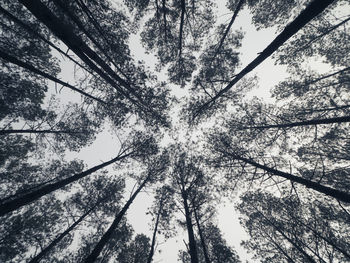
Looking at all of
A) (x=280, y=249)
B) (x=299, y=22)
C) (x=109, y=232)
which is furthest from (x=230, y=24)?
(x=280, y=249)

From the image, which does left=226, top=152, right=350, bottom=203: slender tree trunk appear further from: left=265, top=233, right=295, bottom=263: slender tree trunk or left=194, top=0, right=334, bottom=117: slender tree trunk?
left=265, top=233, right=295, bottom=263: slender tree trunk

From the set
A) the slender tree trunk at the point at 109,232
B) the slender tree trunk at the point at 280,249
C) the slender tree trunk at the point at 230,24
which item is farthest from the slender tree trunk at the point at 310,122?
the slender tree trunk at the point at 280,249

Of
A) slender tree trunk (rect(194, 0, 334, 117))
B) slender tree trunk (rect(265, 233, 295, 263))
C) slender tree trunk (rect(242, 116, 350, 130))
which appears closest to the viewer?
slender tree trunk (rect(194, 0, 334, 117))

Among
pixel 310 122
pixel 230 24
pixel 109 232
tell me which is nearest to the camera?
pixel 310 122

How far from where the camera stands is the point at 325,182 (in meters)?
9.06

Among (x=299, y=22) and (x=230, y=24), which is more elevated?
(x=230, y=24)

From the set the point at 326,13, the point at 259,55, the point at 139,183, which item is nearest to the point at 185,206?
the point at 139,183

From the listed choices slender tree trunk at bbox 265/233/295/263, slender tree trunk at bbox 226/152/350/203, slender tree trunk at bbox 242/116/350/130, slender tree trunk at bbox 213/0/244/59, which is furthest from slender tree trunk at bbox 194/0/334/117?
slender tree trunk at bbox 265/233/295/263

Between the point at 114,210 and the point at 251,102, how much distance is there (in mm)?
12119

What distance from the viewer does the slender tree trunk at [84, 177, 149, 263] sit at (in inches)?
253

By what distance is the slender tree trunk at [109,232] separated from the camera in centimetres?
642

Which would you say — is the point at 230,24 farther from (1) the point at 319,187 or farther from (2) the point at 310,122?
(1) the point at 319,187

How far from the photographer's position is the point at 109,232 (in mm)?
7496

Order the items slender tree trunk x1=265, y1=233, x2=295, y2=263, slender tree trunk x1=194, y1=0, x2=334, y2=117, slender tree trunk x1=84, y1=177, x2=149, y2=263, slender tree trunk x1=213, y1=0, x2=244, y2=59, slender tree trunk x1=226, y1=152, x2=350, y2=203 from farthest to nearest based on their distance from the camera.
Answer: slender tree trunk x1=265, y1=233, x2=295, y2=263 < slender tree trunk x1=213, y1=0, x2=244, y2=59 < slender tree trunk x1=84, y1=177, x2=149, y2=263 < slender tree trunk x1=226, y1=152, x2=350, y2=203 < slender tree trunk x1=194, y1=0, x2=334, y2=117
